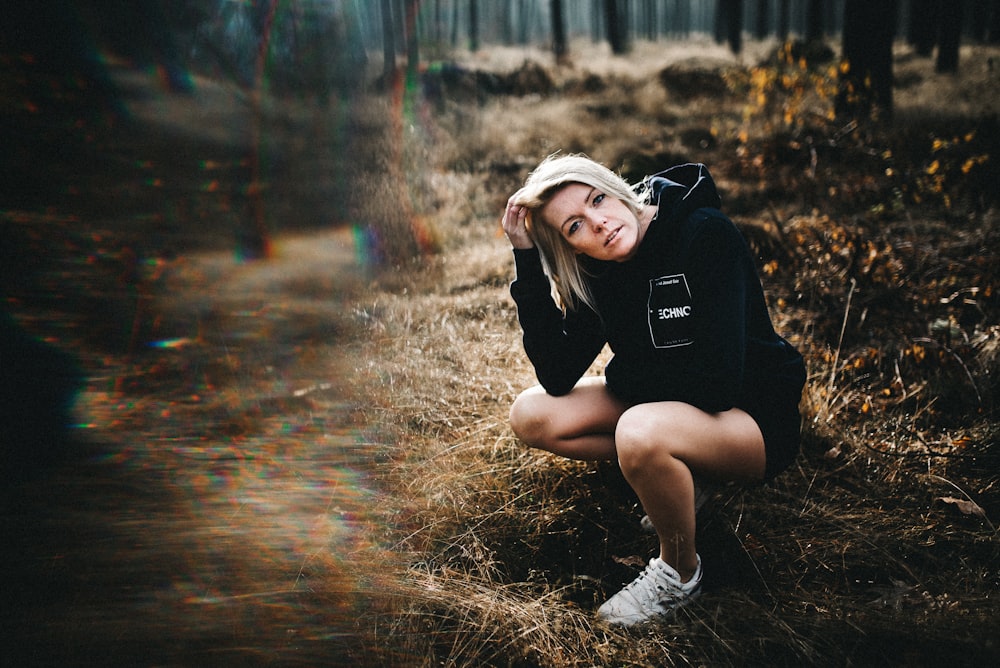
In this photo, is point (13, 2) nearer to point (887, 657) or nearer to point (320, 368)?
point (320, 368)

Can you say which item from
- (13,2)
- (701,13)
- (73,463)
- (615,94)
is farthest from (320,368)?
(701,13)

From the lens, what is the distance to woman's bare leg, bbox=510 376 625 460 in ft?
7.36

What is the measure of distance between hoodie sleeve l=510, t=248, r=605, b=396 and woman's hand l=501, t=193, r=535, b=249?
40 mm

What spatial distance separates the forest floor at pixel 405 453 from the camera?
1.85m

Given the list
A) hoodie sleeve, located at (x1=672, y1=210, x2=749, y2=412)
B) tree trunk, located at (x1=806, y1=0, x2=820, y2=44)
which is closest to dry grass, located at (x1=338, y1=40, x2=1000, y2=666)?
hoodie sleeve, located at (x1=672, y1=210, x2=749, y2=412)

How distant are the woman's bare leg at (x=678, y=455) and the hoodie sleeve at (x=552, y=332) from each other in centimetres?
39

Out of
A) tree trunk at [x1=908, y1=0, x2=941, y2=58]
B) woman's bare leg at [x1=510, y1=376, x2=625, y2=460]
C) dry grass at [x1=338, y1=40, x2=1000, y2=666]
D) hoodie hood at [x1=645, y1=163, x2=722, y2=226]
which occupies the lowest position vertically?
dry grass at [x1=338, y1=40, x2=1000, y2=666]

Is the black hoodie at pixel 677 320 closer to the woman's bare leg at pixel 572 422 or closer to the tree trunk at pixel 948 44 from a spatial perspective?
the woman's bare leg at pixel 572 422

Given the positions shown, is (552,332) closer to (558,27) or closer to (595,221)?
(595,221)

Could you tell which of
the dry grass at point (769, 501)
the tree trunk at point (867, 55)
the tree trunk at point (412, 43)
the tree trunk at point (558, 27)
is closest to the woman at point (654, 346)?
the dry grass at point (769, 501)

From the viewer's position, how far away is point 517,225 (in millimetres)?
2188

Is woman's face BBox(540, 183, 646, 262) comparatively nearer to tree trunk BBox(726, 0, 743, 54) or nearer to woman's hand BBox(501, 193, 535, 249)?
woman's hand BBox(501, 193, 535, 249)

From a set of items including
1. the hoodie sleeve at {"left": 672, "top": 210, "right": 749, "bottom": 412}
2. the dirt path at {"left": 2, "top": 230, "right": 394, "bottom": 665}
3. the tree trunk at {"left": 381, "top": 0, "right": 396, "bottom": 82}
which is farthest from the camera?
the tree trunk at {"left": 381, "top": 0, "right": 396, "bottom": 82}

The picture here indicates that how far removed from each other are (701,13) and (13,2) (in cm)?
8565
